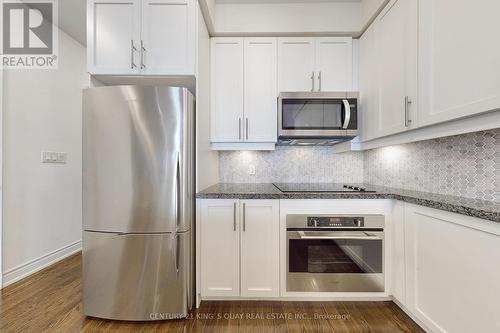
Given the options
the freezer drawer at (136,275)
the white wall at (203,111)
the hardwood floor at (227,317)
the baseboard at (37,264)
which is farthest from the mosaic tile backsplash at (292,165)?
the baseboard at (37,264)

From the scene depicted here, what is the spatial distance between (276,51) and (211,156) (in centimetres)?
118

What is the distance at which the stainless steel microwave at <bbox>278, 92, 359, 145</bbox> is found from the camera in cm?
206

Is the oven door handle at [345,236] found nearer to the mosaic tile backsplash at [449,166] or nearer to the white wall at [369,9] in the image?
the mosaic tile backsplash at [449,166]

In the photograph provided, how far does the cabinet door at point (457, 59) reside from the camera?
103 cm

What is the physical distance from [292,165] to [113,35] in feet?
6.39

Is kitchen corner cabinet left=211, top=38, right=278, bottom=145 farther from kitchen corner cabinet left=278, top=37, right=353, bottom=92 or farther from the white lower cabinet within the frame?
the white lower cabinet

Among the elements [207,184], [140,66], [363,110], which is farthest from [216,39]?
[363,110]

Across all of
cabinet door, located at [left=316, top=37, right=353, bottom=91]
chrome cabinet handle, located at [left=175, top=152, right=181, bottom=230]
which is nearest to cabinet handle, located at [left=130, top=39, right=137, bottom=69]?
chrome cabinet handle, located at [left=175, top=152, right=181, bottom=230]

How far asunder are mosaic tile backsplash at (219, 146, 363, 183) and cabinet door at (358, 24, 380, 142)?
1.45ft

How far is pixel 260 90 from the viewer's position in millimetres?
2217

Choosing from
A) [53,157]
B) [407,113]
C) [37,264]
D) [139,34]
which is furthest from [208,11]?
[37,264]

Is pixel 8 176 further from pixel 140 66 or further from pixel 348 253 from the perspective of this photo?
pixel 348 253

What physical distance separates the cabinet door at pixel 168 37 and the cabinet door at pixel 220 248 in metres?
1.06

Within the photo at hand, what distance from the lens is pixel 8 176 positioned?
213 cm
